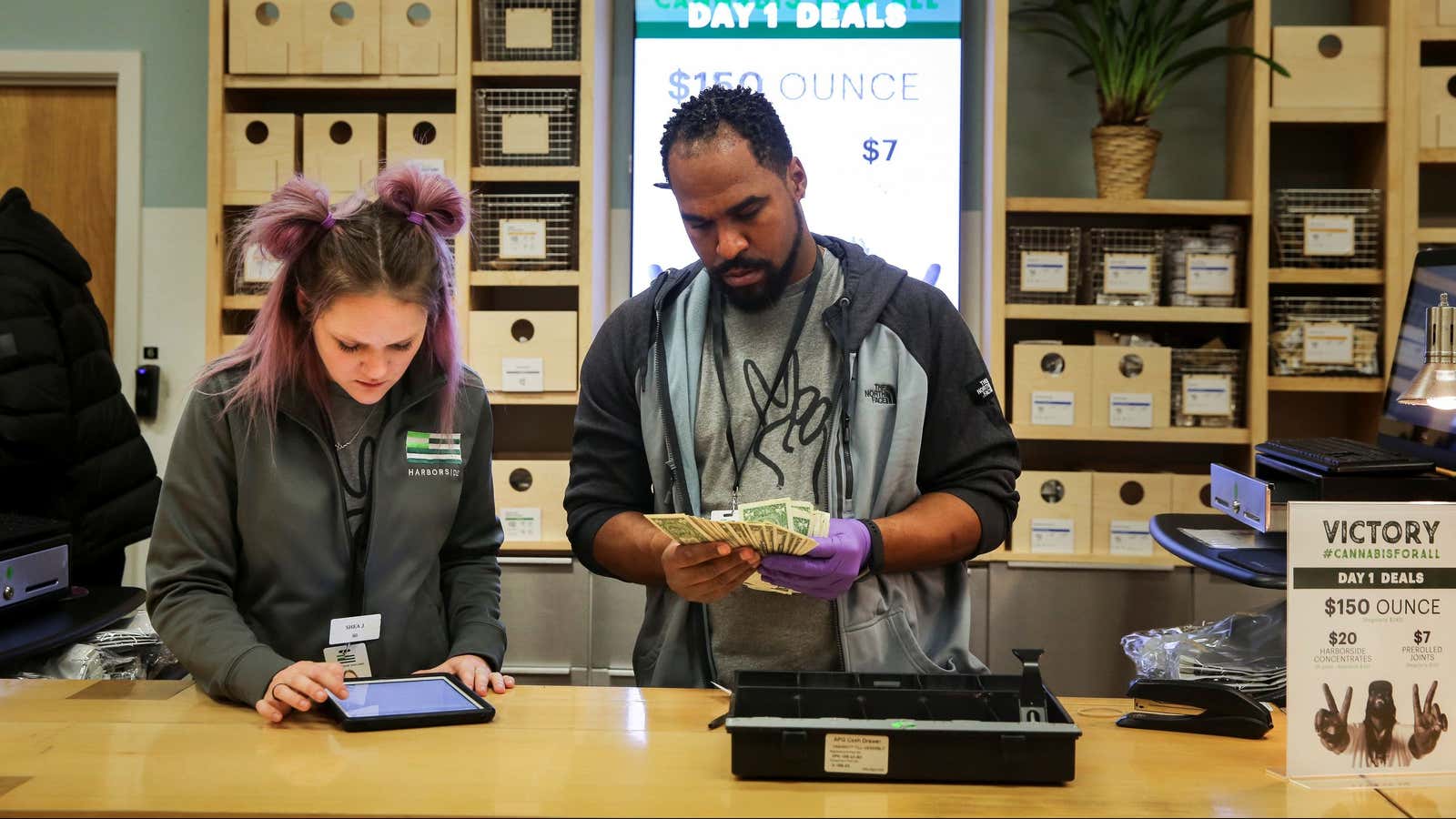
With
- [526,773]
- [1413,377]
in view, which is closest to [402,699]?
[526,773]

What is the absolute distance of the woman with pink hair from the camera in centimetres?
171

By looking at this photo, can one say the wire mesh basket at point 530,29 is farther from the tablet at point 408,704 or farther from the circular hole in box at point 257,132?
the tablet at point 408,704

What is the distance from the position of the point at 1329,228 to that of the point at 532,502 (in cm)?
237

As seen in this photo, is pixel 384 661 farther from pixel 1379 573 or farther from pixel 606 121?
pixel 606 121

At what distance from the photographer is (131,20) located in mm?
3957

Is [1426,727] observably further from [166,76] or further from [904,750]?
[166,76]

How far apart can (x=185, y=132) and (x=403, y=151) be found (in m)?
0.98

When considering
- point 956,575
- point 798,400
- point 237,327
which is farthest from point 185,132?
point 956,575


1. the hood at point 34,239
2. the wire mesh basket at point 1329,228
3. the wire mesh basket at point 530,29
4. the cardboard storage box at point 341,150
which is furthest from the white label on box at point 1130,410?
the hood at point 34,239

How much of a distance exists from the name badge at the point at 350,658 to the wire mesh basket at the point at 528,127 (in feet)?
6.64

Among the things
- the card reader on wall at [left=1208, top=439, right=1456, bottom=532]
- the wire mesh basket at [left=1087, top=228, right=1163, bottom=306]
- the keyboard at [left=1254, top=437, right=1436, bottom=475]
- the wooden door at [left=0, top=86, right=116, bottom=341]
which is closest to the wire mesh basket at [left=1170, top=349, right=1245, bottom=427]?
the wire mesh basket at [left=1087, top=228, right=1163, bottom=306]

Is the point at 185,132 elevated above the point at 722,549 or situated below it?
above

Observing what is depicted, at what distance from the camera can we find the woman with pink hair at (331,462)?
5.61 ft

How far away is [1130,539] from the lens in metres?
3.40
